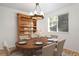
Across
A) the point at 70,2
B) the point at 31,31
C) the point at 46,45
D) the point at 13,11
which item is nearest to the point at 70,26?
the point at 70,2

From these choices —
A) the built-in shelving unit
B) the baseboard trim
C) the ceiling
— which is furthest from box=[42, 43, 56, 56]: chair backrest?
the ceiling

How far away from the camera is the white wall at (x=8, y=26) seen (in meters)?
1.31

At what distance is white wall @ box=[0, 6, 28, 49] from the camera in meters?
1.31

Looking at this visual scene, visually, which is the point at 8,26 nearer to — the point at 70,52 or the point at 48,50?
the point at 48,50

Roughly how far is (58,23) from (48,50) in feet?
1.39

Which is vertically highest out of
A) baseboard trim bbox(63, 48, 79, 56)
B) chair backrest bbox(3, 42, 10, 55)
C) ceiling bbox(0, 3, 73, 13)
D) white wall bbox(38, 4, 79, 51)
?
ceiling bbox(0, 3, 73, 13)

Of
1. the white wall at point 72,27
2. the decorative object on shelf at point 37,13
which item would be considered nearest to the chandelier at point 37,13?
the decorative object on shelf at point 37,13

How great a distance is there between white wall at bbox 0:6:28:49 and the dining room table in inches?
5.3

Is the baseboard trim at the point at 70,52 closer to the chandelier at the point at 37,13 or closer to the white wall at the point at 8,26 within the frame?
the chandelier at the point at 37,13

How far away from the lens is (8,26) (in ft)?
4.37

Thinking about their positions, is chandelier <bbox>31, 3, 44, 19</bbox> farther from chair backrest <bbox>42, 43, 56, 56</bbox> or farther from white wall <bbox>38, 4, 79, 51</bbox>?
chair backrest <bbox>42, 43, 56, 56</bbox>

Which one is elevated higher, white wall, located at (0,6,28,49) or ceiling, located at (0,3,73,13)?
→ ceiling, located at (0,3,73,13)

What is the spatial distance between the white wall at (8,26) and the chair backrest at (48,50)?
46 cm

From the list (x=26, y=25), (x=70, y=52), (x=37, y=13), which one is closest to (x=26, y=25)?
(x=26, y=25)
